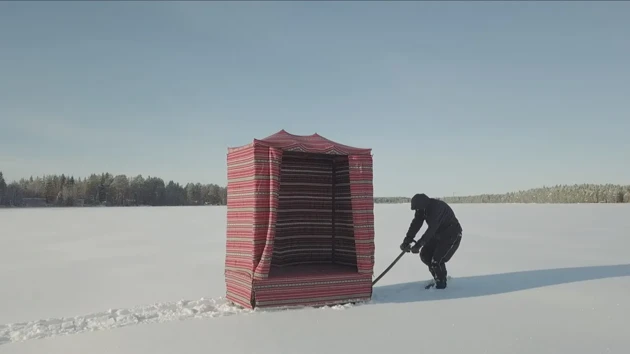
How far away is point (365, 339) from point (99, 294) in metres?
4.32

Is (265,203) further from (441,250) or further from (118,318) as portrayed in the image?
(441,250)

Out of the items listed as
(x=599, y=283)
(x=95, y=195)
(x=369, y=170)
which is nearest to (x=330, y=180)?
(x=369, y=170)

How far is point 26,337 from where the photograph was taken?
448cm

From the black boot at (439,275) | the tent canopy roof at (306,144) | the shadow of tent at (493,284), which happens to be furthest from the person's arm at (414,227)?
the tent canopy roof at (306,144)

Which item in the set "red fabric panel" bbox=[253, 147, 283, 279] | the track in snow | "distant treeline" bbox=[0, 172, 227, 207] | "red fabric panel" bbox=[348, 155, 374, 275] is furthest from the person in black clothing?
"distant treeline" bbox=[0, 172, 227, 207]

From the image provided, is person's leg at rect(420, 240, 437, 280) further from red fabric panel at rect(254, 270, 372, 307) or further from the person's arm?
red fabric panel at rect(254, 270, 372, 307)

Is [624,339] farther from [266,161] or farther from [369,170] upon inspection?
[266,161]

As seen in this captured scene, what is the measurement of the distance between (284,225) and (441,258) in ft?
7.07

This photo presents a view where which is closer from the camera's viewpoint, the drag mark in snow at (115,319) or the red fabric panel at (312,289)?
the drag mark in snow at (115,319)

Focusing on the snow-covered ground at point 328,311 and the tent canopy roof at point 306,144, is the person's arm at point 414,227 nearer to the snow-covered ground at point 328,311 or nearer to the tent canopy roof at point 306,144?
the snow-covered ground at point 328,311

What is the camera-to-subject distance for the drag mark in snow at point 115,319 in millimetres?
4637

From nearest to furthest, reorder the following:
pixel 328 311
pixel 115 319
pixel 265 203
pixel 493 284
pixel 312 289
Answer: pixel 115 319, pixel 328 311, pixel 265 203, pixel 312 289, pixel 493 284

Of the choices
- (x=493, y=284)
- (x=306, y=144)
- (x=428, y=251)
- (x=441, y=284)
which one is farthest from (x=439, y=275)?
(x=306, y=144)

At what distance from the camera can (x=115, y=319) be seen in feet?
16.6
